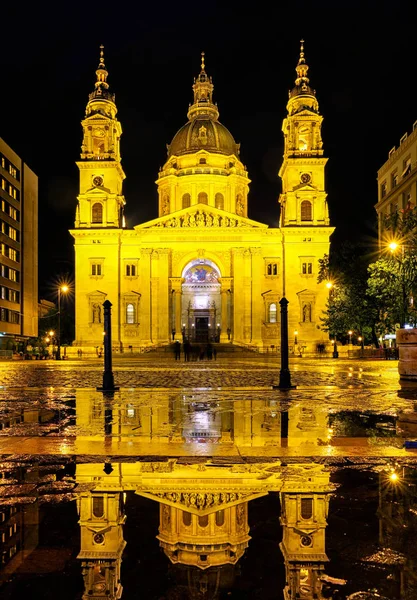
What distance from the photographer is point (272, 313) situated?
72.9 m

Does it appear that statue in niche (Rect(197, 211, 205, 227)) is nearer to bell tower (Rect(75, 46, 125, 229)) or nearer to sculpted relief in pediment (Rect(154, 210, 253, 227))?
sculpted relief in pediment (Rect(154, 210, 253, 227))

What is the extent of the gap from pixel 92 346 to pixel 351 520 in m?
68.0

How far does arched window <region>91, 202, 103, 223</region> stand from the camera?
7306cm

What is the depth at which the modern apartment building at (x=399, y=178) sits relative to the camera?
A: 57.6 metres

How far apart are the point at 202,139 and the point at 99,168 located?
53.8 feet

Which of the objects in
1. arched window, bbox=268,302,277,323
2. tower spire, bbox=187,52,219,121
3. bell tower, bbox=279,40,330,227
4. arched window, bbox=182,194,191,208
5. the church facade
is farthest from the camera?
tower spire, bbox=187,52,219,121

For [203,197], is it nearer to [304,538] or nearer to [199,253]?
[199,253]

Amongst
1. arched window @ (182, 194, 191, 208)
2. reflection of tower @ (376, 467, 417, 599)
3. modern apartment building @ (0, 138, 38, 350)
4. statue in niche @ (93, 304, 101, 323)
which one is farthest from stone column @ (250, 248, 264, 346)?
reflection of tower @ (376, 467, 417, 599)

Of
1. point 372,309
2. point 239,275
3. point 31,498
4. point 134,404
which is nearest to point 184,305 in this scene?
point 239,275

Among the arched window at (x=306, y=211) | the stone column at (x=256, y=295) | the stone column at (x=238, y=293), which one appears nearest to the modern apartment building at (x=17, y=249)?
the stone column at (x=238, y=293)

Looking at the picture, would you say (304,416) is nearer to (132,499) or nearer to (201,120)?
(132,499)

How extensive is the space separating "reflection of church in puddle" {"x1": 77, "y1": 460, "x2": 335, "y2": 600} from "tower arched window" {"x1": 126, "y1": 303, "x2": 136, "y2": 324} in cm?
6700

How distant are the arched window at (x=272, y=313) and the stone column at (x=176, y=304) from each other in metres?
10.8

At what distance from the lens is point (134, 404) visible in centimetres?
1323
